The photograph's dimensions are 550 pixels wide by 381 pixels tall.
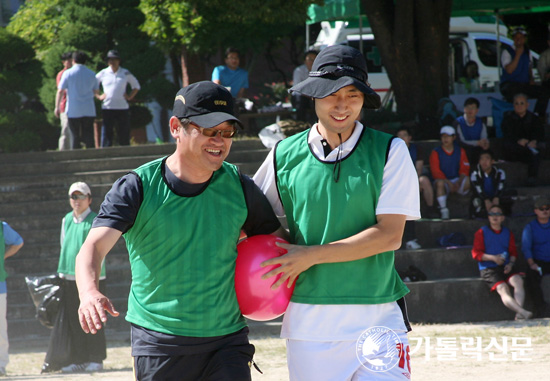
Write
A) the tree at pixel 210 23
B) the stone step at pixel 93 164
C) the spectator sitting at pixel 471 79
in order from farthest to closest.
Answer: the spectator sitting at pixel 471 79
the tree at pixel 210 23
the stone step at pixel 93 164

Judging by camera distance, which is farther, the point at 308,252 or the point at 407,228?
the point at 407,228

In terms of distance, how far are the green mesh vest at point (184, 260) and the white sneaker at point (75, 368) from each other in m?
6.07

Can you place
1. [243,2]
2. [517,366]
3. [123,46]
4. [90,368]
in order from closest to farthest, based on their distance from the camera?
[517,366] < [90,368] < [243,2] < [123,46]

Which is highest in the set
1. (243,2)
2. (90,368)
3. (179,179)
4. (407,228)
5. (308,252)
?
(243,2)

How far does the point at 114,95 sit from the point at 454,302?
26.1ft

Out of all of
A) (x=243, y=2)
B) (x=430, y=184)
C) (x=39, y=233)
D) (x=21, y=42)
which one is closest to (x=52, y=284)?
(x=39, y=233)

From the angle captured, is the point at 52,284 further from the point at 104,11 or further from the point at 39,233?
the point at 104,11

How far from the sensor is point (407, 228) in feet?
40.2

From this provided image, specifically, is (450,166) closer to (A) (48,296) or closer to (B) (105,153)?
(B) (105,153)

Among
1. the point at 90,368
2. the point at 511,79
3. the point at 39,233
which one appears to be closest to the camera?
the point at 90,368

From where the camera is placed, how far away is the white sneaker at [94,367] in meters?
9.57

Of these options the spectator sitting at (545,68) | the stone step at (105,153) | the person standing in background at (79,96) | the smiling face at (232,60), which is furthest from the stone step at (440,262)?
the person standing in background at (79,96)

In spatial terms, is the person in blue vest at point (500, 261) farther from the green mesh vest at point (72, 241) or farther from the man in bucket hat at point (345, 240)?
the man in bucket hat at point (345, 240)

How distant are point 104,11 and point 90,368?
13.3 m
